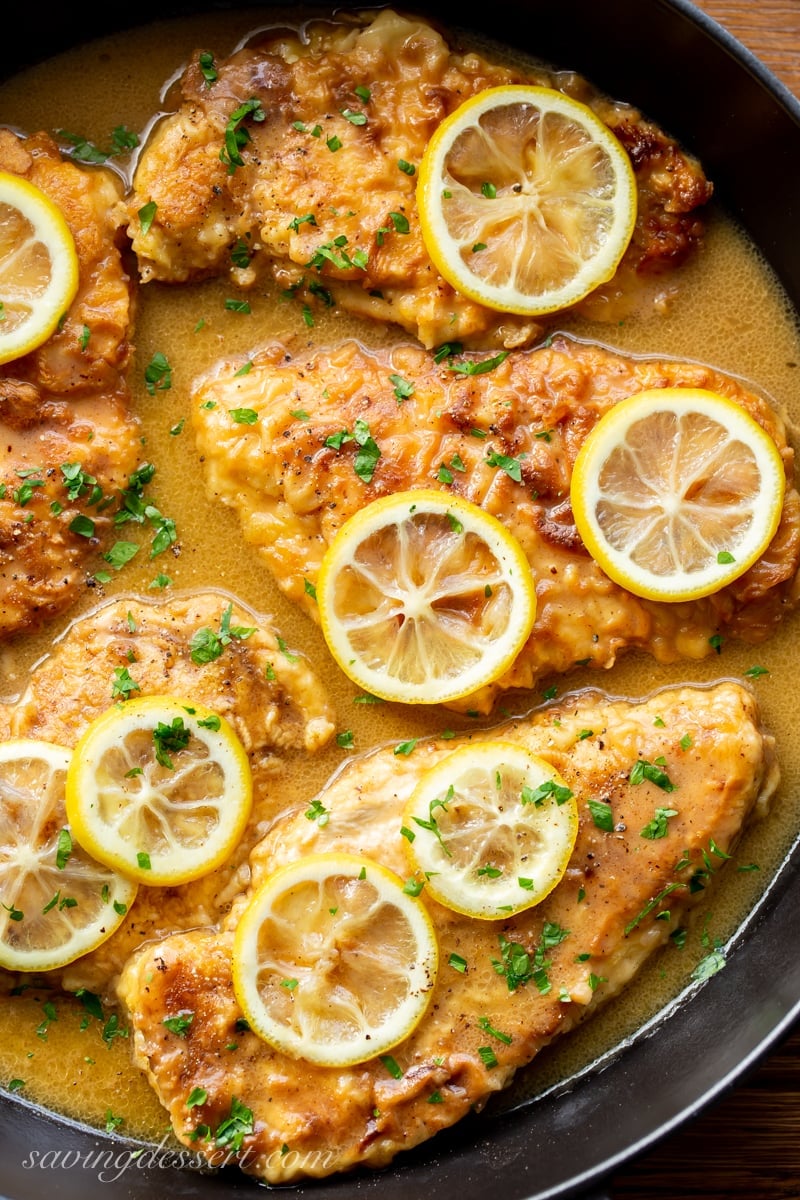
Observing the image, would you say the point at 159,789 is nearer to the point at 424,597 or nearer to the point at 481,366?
the point at 424,597

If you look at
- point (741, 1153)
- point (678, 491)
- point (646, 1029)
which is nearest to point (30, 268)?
point (678, 491)

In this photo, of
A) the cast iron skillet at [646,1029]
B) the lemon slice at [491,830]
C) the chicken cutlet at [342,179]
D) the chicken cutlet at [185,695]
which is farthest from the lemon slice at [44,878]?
the chicken cutlet at [342,179]

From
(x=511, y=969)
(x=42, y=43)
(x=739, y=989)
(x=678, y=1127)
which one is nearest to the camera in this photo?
(x=678, y=1127)

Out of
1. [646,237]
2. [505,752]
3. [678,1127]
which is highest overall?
[646,237]

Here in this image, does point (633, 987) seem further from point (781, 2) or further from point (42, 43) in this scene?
point (42, 43)

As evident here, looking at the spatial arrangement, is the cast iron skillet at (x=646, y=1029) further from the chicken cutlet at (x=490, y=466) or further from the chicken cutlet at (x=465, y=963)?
the chicken cutlet at (x=490, y=466)

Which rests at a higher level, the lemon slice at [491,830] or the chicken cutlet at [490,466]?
the chicken cutlet at [490,466]

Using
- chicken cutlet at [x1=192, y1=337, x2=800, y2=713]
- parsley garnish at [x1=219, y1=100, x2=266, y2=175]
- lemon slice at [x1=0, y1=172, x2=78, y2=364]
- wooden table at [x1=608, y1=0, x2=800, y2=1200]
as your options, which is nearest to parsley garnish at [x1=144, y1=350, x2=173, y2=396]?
chicken cutlet at [x1=192, y1=337, x2=800, y2=713]

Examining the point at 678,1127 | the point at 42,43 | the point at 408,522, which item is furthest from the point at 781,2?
the point at 678,1127
